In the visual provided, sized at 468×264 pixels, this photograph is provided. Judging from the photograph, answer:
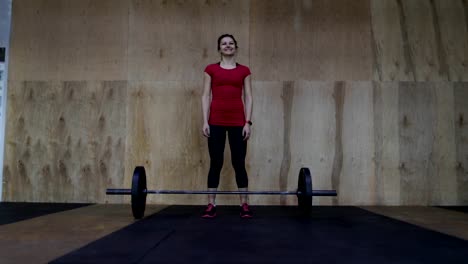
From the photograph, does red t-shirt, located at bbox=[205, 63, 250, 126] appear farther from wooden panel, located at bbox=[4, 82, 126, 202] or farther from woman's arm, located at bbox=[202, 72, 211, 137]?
wooden panel, located at bbox=[4, 82, 126, 202]

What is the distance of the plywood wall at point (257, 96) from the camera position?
309 cm

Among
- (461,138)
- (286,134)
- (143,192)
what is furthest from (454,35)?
(143,192)

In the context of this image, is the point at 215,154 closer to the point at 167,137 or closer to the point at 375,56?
the point at 167,137

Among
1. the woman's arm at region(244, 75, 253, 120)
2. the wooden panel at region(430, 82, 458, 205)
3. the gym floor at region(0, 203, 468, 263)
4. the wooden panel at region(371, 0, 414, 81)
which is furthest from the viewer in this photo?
the wooden panel at region(371, 0, 414, 81)

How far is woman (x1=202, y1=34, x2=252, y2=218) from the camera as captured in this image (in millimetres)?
2439

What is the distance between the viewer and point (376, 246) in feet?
5.02

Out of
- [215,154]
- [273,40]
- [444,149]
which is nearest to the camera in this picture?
[215,154]

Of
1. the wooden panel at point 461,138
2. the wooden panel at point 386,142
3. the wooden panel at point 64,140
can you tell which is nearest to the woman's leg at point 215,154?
the wooden panel at point 64,140

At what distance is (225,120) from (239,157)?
263mm

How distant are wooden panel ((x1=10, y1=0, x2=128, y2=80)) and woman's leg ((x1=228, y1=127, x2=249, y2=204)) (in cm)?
129

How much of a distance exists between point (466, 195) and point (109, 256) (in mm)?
2935

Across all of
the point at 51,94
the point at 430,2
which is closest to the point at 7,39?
the point at 51,94

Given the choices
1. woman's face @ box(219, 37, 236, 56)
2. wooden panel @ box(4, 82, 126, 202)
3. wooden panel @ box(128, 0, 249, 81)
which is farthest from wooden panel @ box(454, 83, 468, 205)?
wooden panel @ box(4, 82, 126, 202)

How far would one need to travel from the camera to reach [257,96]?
315cm
